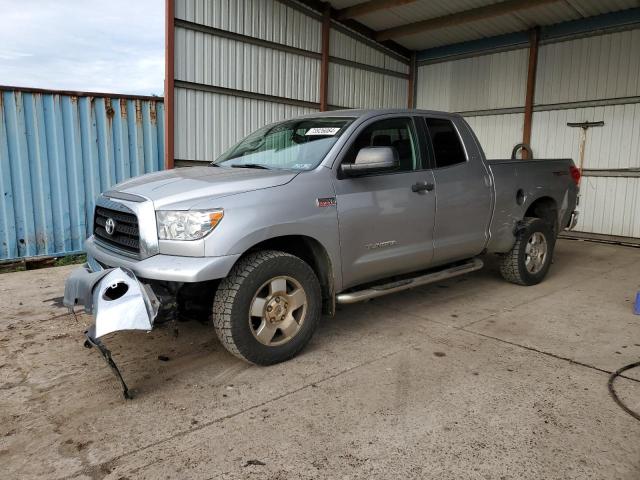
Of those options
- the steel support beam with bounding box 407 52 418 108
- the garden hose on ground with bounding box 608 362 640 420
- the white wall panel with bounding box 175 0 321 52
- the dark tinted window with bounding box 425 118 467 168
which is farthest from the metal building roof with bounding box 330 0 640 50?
the garden hose on ground with bounding box 608 362 640 420

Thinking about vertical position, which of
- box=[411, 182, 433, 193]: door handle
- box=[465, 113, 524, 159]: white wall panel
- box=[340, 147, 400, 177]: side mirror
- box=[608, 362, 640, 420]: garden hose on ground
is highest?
box=[465, 113, 524, 159]: white wall panel

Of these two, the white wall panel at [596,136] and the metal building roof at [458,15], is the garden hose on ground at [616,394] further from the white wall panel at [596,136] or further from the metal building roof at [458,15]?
the metal building roof at [458,15]

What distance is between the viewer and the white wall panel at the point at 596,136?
951 cm

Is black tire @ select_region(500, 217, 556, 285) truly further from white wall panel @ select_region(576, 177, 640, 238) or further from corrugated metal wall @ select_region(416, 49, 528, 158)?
corrugated metal wall @ select_region(416, 49, 528, 158)

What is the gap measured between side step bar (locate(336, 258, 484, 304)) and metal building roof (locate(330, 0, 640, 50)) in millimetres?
6538

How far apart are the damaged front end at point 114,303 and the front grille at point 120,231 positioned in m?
0.23

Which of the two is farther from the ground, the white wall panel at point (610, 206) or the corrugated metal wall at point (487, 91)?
the corrugated metal wall at point (487, 91)

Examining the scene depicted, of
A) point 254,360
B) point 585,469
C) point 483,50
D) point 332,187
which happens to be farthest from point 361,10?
point 585,469

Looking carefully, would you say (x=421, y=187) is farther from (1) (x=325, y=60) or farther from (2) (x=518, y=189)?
(1) (x=325, y=60)

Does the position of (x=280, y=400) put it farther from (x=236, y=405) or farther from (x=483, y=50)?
(x=483, y=50)

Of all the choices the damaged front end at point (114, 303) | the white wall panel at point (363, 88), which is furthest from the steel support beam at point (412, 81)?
the damaged front end at point (114, 303)

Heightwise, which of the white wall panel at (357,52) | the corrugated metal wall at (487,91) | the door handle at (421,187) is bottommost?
the door handle at (421,187)

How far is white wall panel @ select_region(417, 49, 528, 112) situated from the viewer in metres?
11.1

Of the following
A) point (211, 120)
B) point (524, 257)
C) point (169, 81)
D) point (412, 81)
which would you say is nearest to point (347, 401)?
point (524, 257)
